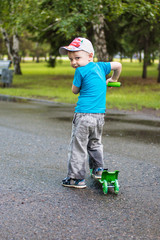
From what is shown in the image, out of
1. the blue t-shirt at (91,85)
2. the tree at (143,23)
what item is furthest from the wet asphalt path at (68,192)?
the tree at (143,23)

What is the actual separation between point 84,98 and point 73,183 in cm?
100

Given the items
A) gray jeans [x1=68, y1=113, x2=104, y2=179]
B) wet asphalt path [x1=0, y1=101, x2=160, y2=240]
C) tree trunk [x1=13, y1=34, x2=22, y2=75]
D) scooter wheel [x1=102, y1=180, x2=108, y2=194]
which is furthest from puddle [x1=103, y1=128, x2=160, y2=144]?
tree trunk [x1=13, y1=34, x2=22, y2=75]

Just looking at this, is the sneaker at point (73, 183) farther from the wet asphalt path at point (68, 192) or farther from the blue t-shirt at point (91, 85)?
the blue t-shirt at point (91, 85)

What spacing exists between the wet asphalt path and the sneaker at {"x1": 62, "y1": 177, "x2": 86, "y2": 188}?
8cm

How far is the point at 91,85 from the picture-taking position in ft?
14.0

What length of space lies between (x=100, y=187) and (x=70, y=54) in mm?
1562

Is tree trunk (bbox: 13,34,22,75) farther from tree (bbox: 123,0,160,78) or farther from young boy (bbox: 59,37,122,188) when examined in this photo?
young boy (bbox: 59,37,122,188)

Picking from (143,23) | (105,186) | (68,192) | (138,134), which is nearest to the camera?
(105,186)

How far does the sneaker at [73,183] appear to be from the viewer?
4.38m

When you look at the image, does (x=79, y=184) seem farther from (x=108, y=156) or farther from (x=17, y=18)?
(x=17, y=18)

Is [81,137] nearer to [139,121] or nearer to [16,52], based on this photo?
[139,121]

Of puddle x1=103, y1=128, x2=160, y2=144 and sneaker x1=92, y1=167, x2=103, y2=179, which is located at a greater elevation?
sneaker x1=92, y1=167, x2=103, y2=179

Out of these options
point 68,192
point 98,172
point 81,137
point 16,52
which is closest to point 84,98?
point 81,137

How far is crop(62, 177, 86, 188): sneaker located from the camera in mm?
4383
